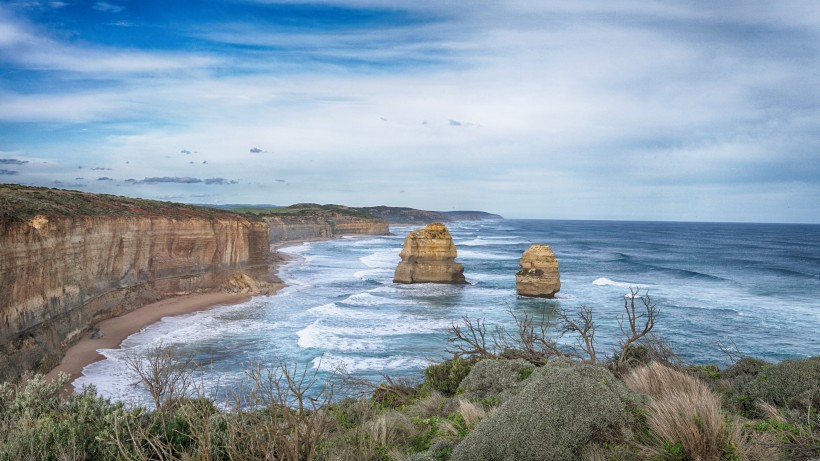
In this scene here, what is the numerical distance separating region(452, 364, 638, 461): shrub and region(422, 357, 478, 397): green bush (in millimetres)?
5560

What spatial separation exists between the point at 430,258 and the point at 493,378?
110ft

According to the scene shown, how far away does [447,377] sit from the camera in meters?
12.6

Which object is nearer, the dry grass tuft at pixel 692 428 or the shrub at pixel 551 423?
the dry grass tuft at pixel 692 428

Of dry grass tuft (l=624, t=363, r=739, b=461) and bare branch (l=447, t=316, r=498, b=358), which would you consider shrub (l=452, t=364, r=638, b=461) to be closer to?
dry grass tuft (l=624, t=363, r=739, b=461)

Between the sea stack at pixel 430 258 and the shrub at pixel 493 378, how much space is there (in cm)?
3232

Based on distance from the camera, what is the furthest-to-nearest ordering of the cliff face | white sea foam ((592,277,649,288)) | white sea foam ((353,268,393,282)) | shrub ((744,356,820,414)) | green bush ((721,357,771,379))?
the cliff face < white sea foam ((353,268,393,282)) < white sea foam ((592,277,649,288)) < green bush ((721,357,771,379)) < shrub ((744,356,820,414))

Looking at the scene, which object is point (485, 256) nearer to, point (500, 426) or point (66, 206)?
point (66, 206)

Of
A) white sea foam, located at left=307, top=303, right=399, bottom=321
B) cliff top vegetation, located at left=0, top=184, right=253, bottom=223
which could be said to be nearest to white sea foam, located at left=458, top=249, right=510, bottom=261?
cliff top vegetation, located at left=0, top=184, right=253, bottom=223

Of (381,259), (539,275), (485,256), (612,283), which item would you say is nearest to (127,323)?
(539,275)

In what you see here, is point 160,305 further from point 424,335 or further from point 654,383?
point 654,383

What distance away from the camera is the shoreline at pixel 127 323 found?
21.1 metres

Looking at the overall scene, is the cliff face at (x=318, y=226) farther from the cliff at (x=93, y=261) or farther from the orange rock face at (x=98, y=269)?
the cliff at (x=93, y=261)

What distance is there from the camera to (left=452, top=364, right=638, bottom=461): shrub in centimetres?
586

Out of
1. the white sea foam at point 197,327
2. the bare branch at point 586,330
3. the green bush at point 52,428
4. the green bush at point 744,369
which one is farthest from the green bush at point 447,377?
the white sea foam at point 197,327
